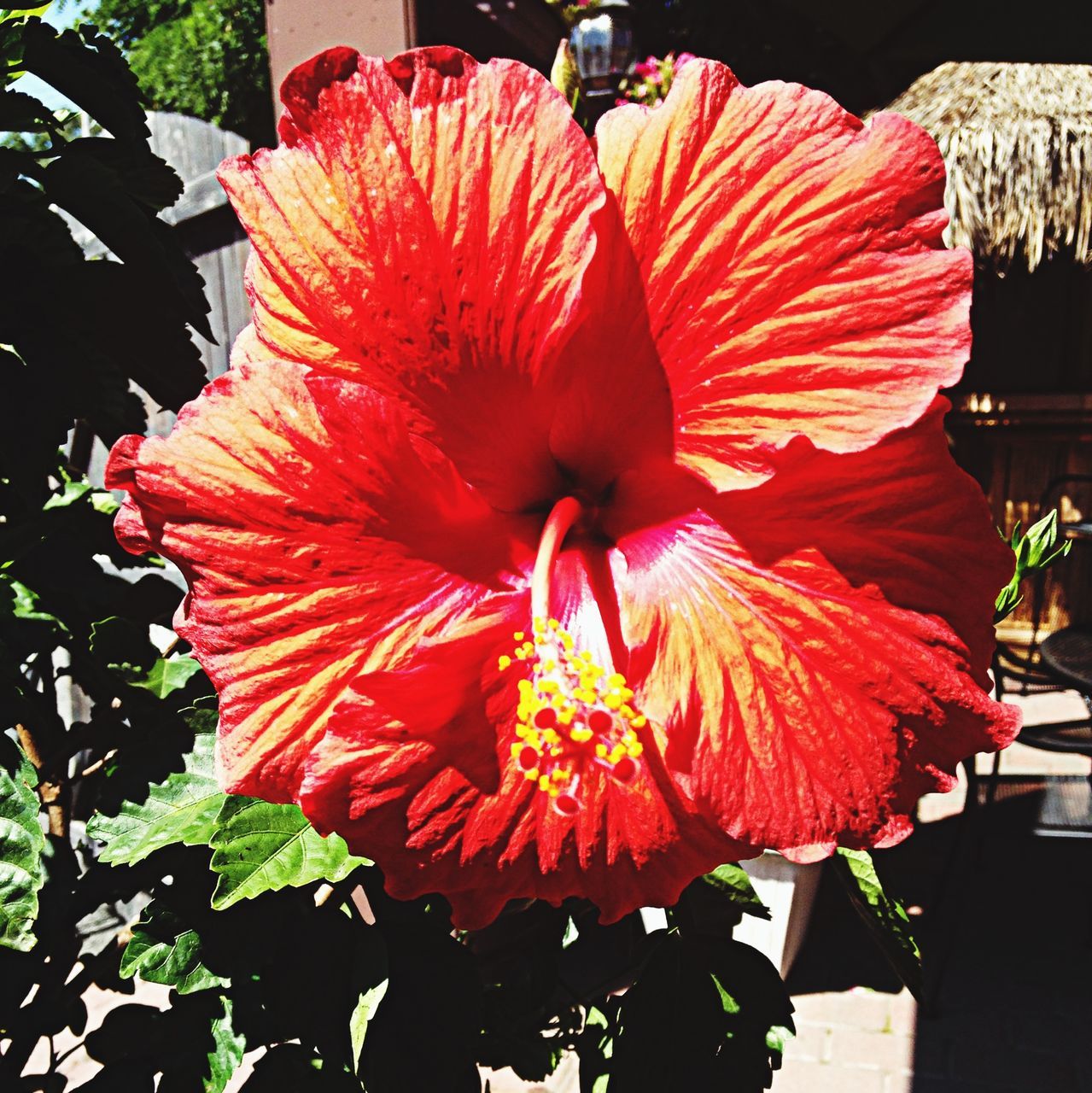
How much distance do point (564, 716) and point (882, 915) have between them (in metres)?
0.44

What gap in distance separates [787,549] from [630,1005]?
49 centimetres

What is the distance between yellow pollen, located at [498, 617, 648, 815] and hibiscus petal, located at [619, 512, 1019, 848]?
24 millimetres

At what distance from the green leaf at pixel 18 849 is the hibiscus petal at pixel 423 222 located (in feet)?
1.91

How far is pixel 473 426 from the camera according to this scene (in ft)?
1.91

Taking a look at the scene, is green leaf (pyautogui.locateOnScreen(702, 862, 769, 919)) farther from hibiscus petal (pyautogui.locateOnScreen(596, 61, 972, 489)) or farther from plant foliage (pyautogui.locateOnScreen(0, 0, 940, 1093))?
hibiscus petal (pyautogui.locateOnScreen(596, 61, 972, 489))

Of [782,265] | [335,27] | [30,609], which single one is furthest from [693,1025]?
[335,27]

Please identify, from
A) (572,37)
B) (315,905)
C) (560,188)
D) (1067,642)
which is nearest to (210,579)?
(560,188)

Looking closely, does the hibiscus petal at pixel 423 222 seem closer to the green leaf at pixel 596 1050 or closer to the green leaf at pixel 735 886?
the green leaf at pixel 735 886

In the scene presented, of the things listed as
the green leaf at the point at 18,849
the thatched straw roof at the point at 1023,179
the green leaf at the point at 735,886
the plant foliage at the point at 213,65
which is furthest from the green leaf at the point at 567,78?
the plant foliage at the point at 213,65

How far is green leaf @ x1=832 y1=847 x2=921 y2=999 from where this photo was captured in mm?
775

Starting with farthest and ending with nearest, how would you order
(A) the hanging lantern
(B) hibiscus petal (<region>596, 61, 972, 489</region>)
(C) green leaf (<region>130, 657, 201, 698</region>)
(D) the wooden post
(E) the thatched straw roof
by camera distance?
(E) the thatched straw roof → (A) the hanging lantern → (D) the wooden post → (C) green leaf (<region>130, 657, 201, 698</region>) → (B) hibiscus petal (<region>596, 61, 972, 489</region>)

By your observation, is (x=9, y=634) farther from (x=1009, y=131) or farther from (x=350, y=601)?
(x=1009, y=131)

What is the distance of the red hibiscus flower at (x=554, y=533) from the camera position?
503 mm

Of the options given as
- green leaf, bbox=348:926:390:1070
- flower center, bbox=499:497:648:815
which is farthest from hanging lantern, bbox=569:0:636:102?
flower center, bbox=499:497:648:815
